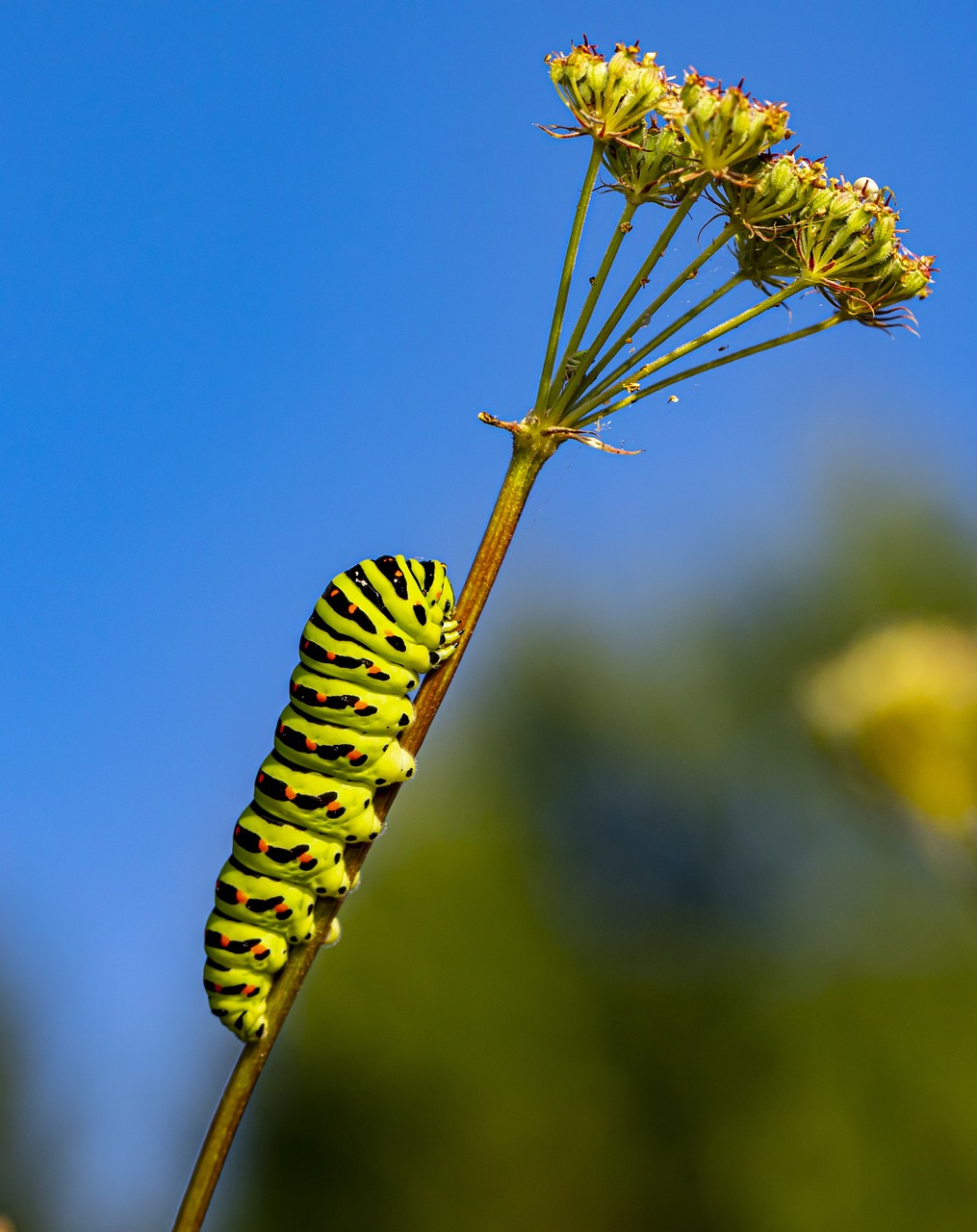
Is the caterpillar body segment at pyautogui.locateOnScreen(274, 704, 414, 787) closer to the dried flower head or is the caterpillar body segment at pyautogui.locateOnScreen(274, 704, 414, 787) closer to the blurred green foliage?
the dried flower head

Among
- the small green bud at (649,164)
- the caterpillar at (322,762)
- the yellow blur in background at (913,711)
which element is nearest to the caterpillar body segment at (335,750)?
the caterpillar at (322,762)

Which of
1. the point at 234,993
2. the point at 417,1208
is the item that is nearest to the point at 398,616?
the point at 234,993

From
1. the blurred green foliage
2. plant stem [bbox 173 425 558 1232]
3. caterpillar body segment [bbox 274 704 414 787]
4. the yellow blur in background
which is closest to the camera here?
plant stem [bbox 173 425 558 1232]

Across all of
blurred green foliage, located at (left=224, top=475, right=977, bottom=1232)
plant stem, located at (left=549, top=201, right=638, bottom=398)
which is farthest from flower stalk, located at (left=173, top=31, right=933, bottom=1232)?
blurred green foliage, located at (left=224, top=475, right=977, bottom=1232)

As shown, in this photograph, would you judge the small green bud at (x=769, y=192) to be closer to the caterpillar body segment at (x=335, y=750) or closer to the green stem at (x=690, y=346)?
the green stem at (x=690, y=346)

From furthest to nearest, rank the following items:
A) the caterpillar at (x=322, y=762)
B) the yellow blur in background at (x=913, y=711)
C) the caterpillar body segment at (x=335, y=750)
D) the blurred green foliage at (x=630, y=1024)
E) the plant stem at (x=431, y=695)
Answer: the blurred green foliage at (x=630, y=1024) → the yellow blur in background at (x=913, y=711) → the caterpillar body segment at (x=335, y=750) → the caterpillar at (x=322, y=762) → the plant stem at (x=431, y=695)

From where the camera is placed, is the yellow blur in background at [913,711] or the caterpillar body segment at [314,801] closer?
the caterpillar body segment at [314,801]
